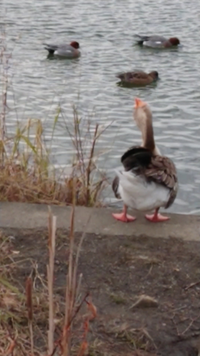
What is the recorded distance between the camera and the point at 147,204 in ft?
15.7

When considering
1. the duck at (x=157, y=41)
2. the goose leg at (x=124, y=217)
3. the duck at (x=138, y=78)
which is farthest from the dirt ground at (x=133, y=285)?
the duck at (x=157, y=41)

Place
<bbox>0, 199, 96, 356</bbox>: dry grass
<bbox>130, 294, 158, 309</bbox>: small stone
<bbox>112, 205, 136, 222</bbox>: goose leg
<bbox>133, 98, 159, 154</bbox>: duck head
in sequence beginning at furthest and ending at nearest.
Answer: <bbox>133, 98, 159, 154</bbox>: duck head < <bbox>112, 205, 136, 222</bbox>: goose leg < <bbox>130, 294, 158, 309</bbox>: small stone < <bbox>0, 199, 96, 356</bbox>: dry grass

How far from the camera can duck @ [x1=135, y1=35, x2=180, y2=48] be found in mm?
15320

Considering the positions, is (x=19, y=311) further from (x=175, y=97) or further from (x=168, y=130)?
(x=175, y=97)

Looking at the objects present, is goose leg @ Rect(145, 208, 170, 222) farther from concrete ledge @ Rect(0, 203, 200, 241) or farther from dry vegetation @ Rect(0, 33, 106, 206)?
dry vegetation @ Rect(0, 33, 106, 206)

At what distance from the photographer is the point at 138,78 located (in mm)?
12523

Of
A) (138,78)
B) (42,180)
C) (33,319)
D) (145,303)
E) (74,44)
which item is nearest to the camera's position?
(33,319)

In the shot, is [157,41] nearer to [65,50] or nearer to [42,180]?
[65,50]

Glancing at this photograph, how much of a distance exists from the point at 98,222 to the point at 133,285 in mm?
957

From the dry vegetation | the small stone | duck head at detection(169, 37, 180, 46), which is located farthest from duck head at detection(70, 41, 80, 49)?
the small stone

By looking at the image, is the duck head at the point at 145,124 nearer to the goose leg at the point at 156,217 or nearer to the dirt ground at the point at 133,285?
the goose leg at the point at 156,217

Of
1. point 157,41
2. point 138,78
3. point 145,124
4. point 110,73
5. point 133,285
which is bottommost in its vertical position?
point 157,41

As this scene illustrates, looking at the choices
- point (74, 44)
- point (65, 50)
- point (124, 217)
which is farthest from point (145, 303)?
point (74, 44)

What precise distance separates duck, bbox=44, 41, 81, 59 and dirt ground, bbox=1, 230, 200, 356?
1031cm
